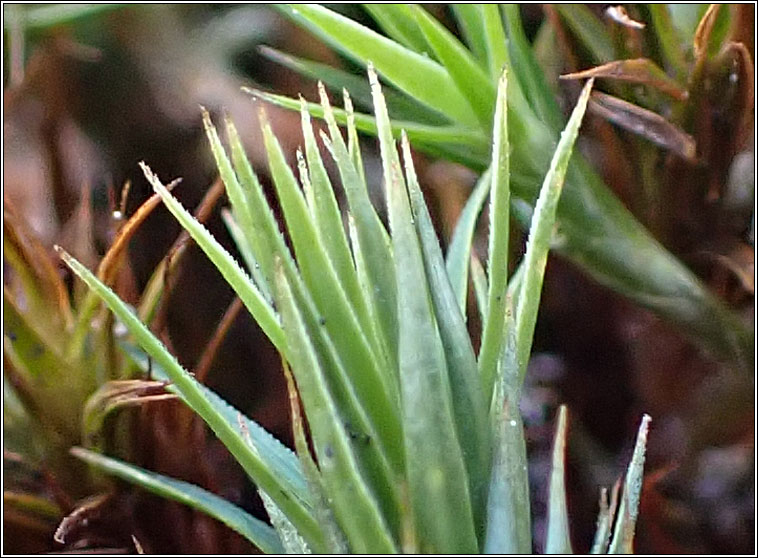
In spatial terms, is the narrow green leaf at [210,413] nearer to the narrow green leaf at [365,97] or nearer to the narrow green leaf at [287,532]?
the narrow green leaf at [287,532]

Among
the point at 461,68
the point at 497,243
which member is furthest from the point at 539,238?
the point at 461,68

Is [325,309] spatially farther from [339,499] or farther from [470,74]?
[470,74]

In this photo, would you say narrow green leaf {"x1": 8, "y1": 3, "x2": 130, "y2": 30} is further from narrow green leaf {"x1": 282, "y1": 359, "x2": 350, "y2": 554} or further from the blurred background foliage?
narrow green leaf {"x1": 282, "y1": 359, "x2": 350, "y2": 554}

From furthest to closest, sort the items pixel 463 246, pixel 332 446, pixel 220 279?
pixel 220 279, pixel 463 246, pixel 332 446

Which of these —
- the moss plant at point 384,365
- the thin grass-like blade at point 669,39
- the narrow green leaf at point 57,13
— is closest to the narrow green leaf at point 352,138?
the moss plant at point 384,365

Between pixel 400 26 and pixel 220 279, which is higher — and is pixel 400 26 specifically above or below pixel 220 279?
above

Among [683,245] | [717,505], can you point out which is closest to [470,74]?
[683,245]

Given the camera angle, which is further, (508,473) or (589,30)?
(589,30)

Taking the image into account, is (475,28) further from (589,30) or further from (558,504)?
(558,504)
